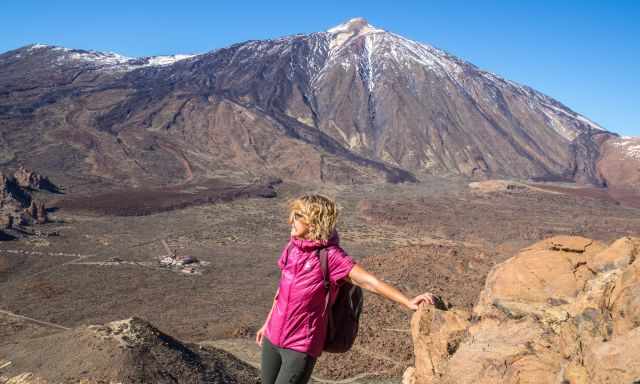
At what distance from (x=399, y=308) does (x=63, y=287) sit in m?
9.60

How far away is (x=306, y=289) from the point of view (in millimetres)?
2713

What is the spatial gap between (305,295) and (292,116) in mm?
68557

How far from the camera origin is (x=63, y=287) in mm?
16141

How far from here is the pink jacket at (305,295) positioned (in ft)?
8.83

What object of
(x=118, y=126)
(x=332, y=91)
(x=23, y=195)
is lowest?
(x=23, y=195)

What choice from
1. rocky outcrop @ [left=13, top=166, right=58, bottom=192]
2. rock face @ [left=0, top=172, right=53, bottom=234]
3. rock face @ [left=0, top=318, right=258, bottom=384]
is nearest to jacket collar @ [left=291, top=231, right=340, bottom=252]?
rock face @ [left=0, top=318, right=258, bottom=384]

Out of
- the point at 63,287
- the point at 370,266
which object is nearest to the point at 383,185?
the point at 370,266

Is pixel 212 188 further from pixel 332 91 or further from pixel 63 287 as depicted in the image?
pixel 332 91

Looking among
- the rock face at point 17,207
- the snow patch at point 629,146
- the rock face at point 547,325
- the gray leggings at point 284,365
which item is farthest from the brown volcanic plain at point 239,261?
the snow patch at point 629,146

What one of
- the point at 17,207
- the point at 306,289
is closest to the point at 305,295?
the point at 306,289

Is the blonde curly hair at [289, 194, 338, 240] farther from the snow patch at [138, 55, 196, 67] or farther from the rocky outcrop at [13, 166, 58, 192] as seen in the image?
the snow patch at [138, 55, 196, 67]

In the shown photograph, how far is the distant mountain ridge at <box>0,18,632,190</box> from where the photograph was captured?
48531 mm

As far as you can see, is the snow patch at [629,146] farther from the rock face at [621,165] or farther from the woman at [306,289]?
the woman at [306,289]

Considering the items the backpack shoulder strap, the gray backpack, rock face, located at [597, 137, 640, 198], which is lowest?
the gray backpack
